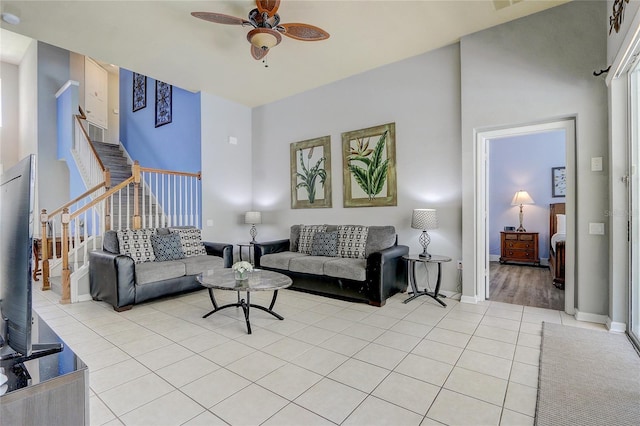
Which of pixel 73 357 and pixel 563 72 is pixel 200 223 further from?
pixel 563 72

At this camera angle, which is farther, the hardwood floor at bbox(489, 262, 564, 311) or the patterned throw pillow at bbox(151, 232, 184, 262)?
the patterned throw pillow at bbox(151, 232, 184, 262)

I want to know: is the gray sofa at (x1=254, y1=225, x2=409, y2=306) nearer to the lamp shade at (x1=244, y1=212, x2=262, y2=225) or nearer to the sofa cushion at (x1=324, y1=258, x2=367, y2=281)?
the sofa cushion at (x1=324, y1=258, x2=367, y2=281)

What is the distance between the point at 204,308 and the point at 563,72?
4697 mm

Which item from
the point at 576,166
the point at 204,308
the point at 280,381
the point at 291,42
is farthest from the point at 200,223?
the point at 576,166

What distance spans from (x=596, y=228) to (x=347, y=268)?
2579mm

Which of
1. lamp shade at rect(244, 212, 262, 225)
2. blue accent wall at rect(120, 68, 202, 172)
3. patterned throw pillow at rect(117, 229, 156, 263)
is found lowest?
patterned throw pillow at rect(117, 229, 156, 263)

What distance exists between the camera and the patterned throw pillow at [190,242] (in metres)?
4.42

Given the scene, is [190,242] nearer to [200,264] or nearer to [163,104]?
[200,264]

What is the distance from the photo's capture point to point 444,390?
196 cm

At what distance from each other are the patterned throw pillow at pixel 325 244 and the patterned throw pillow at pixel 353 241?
0.24 feet

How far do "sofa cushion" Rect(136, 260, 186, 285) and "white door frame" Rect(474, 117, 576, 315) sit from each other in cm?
370

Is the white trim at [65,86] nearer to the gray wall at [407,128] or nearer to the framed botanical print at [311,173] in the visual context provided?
the gray wall at [407,128]

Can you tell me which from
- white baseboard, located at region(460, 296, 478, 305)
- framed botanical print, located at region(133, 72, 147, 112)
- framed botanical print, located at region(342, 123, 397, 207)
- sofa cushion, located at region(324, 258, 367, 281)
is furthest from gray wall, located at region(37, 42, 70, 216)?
white baseboard, located at region(460, 296, 478, 305)

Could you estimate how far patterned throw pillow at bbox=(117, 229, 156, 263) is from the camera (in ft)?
12.8
